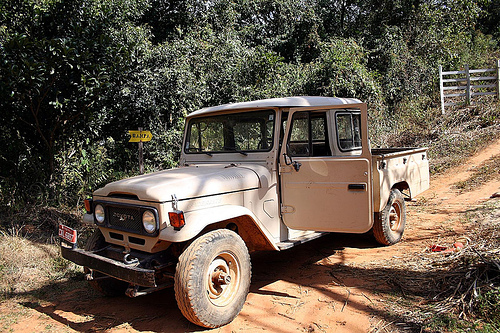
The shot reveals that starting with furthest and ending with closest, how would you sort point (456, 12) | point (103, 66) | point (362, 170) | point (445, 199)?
point (456, 12) → point (445, 199) → point (103, 66) → point (362, 170)

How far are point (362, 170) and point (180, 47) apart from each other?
7.07 m

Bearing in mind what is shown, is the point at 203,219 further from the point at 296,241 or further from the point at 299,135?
the point at 299,135

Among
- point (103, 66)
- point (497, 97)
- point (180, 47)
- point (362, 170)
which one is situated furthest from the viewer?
point (497, 97)

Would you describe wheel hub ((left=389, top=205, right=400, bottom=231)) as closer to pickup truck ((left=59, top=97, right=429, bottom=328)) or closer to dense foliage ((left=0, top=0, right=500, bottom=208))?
pickup truck ((left=59, top=97, right=429, bottom=328))

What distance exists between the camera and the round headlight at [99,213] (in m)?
4.08

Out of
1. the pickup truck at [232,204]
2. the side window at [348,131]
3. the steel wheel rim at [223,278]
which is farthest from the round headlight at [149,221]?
the side window at [348,131]

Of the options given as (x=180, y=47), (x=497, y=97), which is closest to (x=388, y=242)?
(x=180, y=47)

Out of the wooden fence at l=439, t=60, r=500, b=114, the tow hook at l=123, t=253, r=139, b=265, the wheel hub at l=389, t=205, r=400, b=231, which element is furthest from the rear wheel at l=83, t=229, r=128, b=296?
the wooden fence at l=439, t=60, r=500, b=114

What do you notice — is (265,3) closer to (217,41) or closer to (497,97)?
(217,41)

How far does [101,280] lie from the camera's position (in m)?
4.35

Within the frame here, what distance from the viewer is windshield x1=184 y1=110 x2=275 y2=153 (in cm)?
461

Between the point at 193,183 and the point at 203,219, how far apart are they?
416mm

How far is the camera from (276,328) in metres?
3.52

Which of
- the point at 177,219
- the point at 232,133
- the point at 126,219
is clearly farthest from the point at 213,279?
the point at 232,133
